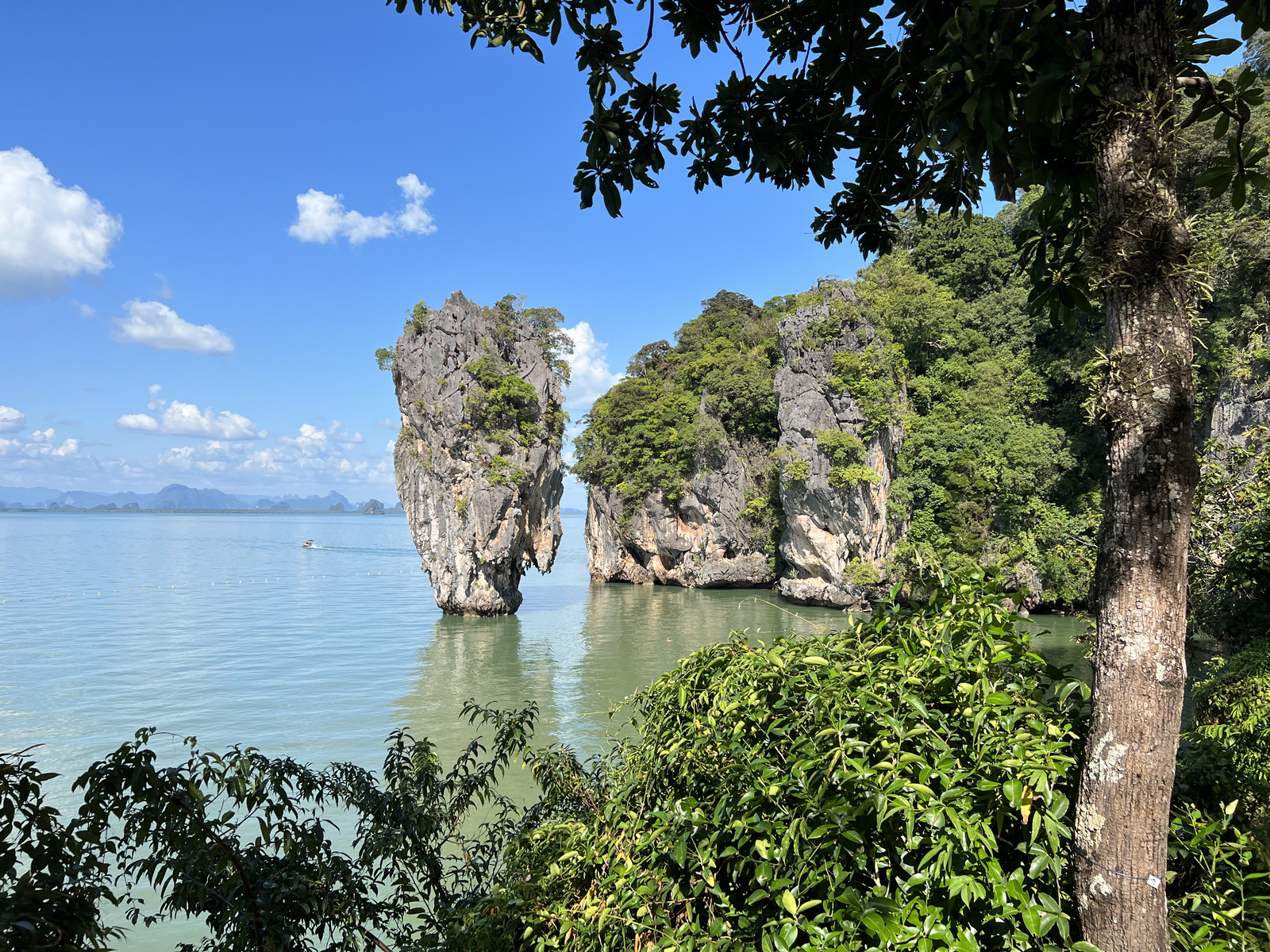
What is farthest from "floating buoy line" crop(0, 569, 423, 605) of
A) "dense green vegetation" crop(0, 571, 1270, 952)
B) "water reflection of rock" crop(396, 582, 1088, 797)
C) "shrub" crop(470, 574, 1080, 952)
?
"shrub" crop(470, 574, 1080, 952)

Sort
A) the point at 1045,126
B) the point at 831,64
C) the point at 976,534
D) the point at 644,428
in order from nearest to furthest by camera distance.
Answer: the point at 1045,126, the point at 831,64, the point at 976,534, the point at 644,428

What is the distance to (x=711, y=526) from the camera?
2867 cm

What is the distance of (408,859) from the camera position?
2938 millimetres

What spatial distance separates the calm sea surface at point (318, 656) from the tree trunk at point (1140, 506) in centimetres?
291

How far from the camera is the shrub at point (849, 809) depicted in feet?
5.32

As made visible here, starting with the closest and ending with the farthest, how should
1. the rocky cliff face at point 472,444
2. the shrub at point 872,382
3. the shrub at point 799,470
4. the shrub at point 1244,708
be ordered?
the shrub at point 1244,708 → the shrub at point 872,382 → the rocky cliff face at point 472,444 → the shrub at point 799,470

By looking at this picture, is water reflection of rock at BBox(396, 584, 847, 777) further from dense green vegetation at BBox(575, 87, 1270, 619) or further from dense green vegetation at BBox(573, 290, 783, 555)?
dense green vegetation at BBox(575, 87, 1270, 619)

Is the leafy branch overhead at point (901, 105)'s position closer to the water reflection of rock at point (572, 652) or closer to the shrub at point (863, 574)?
the water reflection of rock at point (572, 652)

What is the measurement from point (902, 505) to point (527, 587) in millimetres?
18783

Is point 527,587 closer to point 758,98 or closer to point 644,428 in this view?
point 644,428

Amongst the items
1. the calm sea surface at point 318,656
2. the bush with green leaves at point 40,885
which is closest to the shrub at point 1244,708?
the calm sea surface at point 318,656

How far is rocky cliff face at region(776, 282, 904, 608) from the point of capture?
21.6 m

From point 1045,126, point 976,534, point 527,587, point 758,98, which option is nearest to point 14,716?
point 758,98

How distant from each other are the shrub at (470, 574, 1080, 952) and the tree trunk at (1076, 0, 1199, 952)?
11 cm
